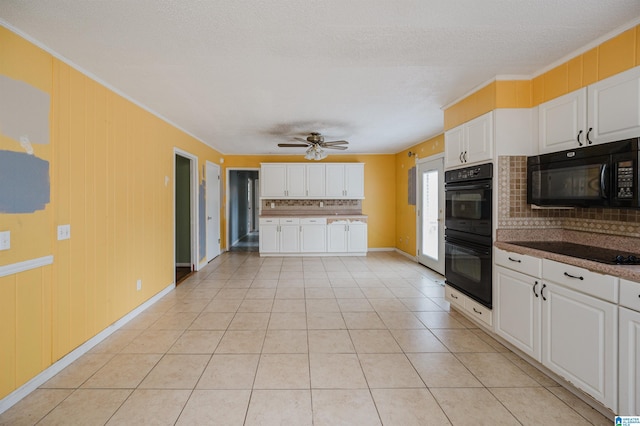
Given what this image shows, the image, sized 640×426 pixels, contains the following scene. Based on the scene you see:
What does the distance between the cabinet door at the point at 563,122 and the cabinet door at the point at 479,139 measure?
382 mm

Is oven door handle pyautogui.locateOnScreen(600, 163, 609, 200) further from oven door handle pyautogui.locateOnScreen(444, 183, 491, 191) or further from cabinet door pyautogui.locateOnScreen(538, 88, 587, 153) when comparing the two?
oven door handle pyautogui.locateOnScreen(444, 183, 491, 191)

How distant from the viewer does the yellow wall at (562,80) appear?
1902mm

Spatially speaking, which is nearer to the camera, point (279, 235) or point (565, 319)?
point (565, 319)

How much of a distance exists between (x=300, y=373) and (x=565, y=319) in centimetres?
183

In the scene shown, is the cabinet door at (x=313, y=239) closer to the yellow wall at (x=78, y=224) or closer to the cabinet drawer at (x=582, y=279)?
the yellow wall at (x=78, y=224)

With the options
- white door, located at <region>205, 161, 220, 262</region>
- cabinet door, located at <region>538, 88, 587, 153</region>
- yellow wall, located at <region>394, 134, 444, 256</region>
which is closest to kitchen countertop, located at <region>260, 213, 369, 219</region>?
yellow wall, located at <region>394, 134, 444, 256</region>

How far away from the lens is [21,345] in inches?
74.5

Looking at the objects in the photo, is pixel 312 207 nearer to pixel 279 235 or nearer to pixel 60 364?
pixel 279 235

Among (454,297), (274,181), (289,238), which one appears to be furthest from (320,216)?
(454,297)

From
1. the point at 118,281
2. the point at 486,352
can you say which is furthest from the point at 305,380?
the point at 118,281

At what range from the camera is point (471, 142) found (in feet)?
9.52

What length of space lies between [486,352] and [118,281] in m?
3.52

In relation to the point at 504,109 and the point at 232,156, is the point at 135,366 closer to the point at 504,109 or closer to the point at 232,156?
the point at 504,109

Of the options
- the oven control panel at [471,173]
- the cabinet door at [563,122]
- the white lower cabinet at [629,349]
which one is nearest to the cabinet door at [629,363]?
the white lower cabinet at [629,349]
